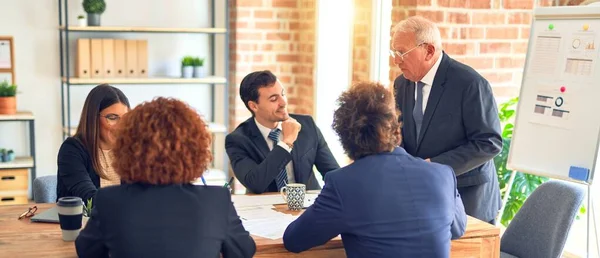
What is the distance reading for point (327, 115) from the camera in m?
5.29

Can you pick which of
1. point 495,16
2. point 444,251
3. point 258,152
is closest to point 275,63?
point 495,16

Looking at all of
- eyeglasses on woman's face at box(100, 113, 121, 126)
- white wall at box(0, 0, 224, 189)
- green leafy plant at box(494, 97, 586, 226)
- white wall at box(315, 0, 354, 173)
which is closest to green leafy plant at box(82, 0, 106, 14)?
white wall at box(0, 0, 224, 189)

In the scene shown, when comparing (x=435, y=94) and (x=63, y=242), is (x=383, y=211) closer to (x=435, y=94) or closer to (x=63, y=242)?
(x=63, y=242)

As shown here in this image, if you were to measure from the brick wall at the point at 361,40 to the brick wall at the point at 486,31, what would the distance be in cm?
45

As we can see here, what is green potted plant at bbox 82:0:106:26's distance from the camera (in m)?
5.10

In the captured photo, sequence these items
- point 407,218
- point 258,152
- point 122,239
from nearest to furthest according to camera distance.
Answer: point 122,239 → point 407,218 → point 258,152

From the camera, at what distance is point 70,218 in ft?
7.55

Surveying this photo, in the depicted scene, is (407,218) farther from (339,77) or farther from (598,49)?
(339,77)

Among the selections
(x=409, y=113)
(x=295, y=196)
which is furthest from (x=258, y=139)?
(x=409, y=113)

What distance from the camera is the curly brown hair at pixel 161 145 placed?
193 cm

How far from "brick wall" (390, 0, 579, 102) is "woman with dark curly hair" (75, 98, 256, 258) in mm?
2213

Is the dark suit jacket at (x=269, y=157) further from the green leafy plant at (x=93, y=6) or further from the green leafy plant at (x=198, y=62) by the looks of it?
the green leafy plant at (x=93, y=6)

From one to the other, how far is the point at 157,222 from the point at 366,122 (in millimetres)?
701

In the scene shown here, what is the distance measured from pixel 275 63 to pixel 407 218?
3517mm
